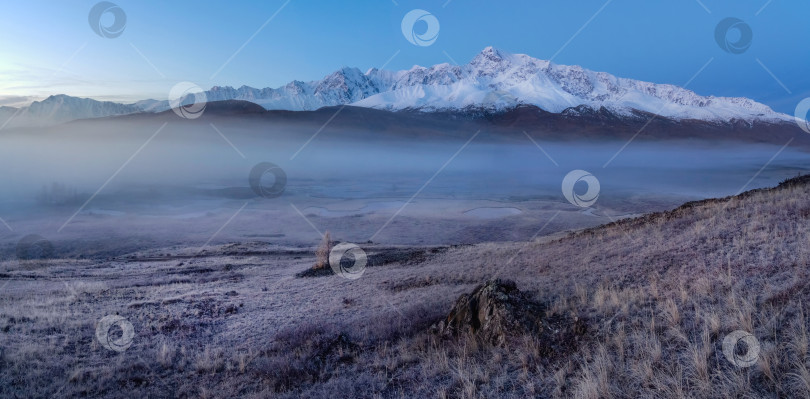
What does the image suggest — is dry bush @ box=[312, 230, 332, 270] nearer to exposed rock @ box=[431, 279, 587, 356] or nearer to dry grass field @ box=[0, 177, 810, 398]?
dry grass field @ box=[0, 177, 810, 398]

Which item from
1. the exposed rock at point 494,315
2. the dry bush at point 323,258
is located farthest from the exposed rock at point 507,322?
the dry bush at point 323,258

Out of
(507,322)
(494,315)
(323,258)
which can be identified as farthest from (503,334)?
(323,258)

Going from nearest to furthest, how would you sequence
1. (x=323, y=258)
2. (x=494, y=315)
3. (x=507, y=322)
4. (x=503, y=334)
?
(x=503, y=334) → (x=507, y=322) → (x=494, y=315) → (x=323, y=258)

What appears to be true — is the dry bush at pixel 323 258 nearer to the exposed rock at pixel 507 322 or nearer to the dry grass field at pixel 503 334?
the dry grass field at pixel 503 334

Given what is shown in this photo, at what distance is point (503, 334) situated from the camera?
833 cm

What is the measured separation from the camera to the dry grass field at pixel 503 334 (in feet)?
20.1

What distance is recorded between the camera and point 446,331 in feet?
31.6

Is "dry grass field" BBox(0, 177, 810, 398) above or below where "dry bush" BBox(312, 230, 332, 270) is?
below

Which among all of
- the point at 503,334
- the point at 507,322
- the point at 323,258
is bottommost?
the point at 503,334

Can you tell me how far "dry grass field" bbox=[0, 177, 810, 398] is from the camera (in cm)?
612

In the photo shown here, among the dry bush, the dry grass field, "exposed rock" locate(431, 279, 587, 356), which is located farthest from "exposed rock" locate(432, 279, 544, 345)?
the dry bush

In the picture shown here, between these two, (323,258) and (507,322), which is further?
(323,258)

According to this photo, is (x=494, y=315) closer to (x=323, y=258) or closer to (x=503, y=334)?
(x=503, y=334)

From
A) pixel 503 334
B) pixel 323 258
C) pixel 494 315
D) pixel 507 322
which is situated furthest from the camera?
pixel 323 258
